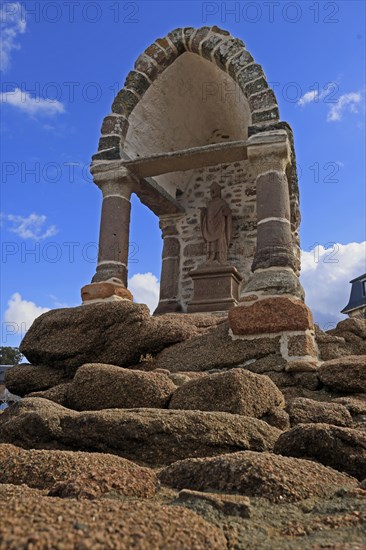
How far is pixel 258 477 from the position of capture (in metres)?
1.73

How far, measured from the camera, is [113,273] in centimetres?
673

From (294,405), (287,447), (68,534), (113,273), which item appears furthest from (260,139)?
(68,534)

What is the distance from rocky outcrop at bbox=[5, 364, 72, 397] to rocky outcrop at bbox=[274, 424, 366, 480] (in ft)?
10.6

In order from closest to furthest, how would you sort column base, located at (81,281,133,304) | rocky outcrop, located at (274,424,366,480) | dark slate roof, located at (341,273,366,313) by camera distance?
rocky outcrop, located at (274,424,366,480), column base, located at (81,281,133,304), dark slate roof, located at (341,273,366,313)

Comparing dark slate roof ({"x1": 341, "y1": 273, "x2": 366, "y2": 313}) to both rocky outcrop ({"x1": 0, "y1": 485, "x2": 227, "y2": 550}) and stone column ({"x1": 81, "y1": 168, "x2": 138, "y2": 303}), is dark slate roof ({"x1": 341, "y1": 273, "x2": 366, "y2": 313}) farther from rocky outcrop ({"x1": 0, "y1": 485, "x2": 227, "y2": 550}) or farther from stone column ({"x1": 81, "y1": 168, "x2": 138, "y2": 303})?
rocky outcrop ({"x1": 0, "y1": 485, "x2": 227, "y2": 550})

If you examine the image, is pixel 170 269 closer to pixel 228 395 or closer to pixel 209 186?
pixel 209 186

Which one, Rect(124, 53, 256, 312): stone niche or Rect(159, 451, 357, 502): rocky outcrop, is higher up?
Rect(124, 53, 256, 312): stone niche

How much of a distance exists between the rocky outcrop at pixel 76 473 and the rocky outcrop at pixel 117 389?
109 centimetres

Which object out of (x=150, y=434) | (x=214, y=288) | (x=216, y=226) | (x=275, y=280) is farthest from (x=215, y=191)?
(x=150, y=434)

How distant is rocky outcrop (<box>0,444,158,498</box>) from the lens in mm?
1681

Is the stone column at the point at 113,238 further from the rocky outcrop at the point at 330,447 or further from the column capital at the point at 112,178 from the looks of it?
the rocky outcrop at the point at 330,447

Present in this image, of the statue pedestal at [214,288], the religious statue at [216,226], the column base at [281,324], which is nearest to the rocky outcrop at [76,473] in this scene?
the column base at [281,324]

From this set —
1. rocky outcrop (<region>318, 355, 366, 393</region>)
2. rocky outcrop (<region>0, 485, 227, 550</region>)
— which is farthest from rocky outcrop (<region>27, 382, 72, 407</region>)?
rocky outcrop (<region>0, 485, 227, 550</region>)

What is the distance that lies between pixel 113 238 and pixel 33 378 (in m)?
2.46
